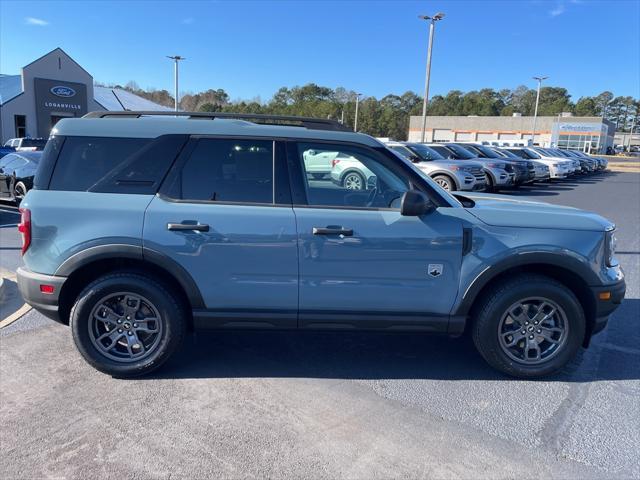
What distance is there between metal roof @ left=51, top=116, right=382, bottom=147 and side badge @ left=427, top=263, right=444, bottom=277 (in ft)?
3.32

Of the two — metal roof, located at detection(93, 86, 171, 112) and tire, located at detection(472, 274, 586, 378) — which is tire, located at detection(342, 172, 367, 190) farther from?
metal roof, located at detection(93, 86, 171, 112)

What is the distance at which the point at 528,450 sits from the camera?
118 inches

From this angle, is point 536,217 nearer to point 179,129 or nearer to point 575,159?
point 179,129

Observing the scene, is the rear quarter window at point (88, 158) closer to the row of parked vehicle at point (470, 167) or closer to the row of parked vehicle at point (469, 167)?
the row of parked vehicle at point (470, 167)

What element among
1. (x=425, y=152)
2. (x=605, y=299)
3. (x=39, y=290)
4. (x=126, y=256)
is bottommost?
(x=39, y=290)

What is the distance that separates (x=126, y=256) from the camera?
3672 millimetres

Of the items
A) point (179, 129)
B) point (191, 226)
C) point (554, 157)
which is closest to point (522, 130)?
point (554, 157)

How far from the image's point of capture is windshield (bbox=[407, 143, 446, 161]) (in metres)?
16.1

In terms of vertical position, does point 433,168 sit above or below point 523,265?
above

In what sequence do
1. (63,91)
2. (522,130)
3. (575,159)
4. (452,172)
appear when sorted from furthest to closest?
(522,130) < (63,91) < (575,159) < (452,172)

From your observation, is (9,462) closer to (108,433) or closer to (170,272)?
(108,433)

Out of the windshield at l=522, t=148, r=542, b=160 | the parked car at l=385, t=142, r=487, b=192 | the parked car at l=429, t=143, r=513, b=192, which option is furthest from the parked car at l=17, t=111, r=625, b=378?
the windshield at l=522, t=148, r=542, b=160

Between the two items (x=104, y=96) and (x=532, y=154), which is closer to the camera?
(x=532, y=154)

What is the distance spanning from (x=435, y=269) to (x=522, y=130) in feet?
297
